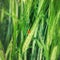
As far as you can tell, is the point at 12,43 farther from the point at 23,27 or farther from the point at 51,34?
the point at 51,34

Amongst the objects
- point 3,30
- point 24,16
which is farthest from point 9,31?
point 24,16

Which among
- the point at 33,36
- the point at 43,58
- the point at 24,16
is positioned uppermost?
the point at 24,16

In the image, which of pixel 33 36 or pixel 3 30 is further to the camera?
pixel 3 30

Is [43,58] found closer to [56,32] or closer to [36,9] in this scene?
[56,32]

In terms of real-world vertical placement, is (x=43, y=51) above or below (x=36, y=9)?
below

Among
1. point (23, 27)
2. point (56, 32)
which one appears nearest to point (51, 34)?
point (56, 32)

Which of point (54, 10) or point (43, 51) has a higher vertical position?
point (54, 10)
